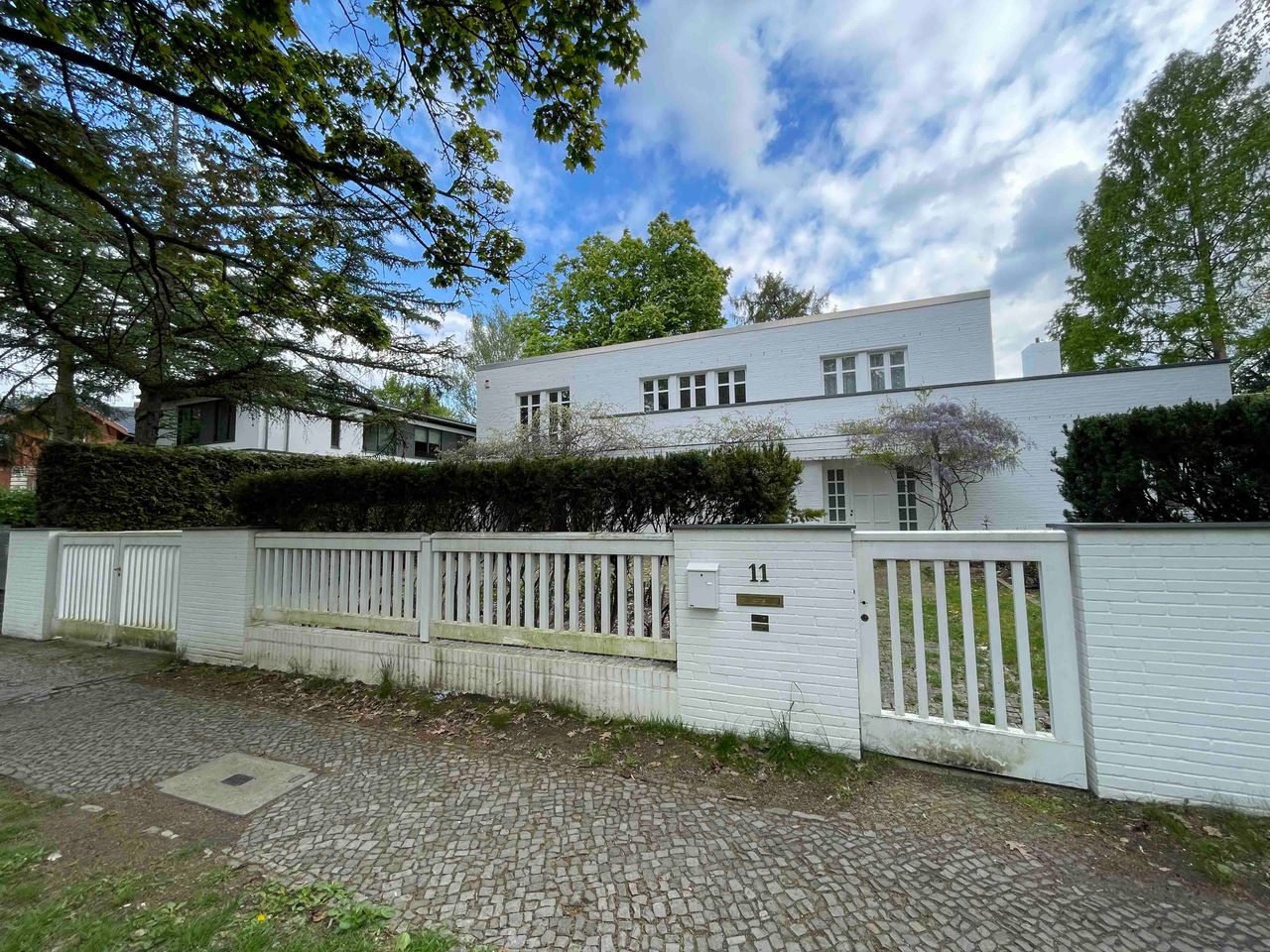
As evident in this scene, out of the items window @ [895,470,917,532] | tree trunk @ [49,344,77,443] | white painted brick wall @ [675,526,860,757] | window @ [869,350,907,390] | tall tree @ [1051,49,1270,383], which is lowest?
white painted brick wall @ [675,526,860,757]

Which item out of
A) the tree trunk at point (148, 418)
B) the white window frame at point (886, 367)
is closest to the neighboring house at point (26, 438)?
the tree trunk at point (148, 418)

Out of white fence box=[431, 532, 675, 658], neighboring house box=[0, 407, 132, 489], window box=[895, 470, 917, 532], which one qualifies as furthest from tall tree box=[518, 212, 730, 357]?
white fence box=[431, 532, 675, 658]

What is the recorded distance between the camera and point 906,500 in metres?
11.9

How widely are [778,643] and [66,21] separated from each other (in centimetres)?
677

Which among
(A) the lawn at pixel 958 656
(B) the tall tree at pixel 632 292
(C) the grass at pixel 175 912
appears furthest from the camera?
(B) the tall tree at pixel 632 292

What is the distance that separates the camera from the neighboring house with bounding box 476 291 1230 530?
10.3 metres

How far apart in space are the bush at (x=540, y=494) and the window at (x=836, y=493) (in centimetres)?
906

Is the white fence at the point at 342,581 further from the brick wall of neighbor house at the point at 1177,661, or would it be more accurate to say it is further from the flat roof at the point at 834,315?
the flat roof at the point at 834,315

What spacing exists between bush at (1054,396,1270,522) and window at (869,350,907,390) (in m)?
9.84

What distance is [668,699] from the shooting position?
3521 mm

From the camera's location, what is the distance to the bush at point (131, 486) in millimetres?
7555

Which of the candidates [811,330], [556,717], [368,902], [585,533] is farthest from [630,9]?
[811,330]

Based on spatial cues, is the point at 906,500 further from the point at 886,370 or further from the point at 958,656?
the point at 958,656

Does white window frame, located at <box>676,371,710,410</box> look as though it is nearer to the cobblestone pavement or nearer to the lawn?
the lawn
